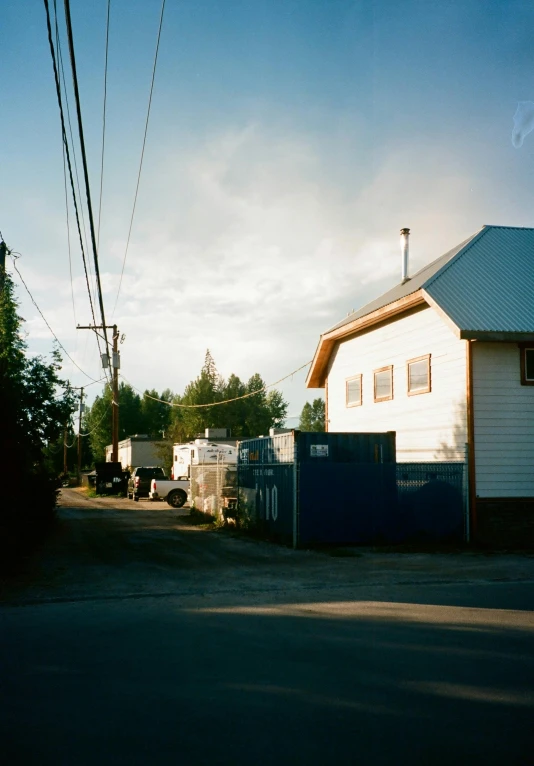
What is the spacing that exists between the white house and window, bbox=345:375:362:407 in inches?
32.6

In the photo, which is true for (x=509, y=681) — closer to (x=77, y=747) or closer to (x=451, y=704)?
(x=451, y=704)

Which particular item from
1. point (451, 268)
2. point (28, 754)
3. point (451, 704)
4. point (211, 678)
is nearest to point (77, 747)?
point (28, 754)

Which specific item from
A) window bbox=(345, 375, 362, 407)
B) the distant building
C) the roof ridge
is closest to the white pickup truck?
window bbox=(345, 375, 362, 407)

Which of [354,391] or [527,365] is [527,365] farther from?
[354,391]

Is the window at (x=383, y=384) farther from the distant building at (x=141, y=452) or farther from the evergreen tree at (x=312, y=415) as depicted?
the evergreen tree at (x=312, y=415)

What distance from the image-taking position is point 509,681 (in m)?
6.18

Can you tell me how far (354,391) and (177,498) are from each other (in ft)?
48.1

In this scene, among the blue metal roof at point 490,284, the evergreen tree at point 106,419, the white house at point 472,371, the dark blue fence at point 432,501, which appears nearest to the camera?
the dark blue fence at point 432,501

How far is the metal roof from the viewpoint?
1861 centimetres

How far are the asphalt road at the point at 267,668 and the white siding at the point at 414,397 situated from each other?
6012 millimetres

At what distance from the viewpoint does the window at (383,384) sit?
22.5 m

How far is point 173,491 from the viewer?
36.9 metres

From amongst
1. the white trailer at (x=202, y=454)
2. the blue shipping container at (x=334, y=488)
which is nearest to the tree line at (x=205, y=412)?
the white trailer at (x=202, y=454)

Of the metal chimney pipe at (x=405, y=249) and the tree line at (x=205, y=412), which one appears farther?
the tree line at (x=205, y=412)
